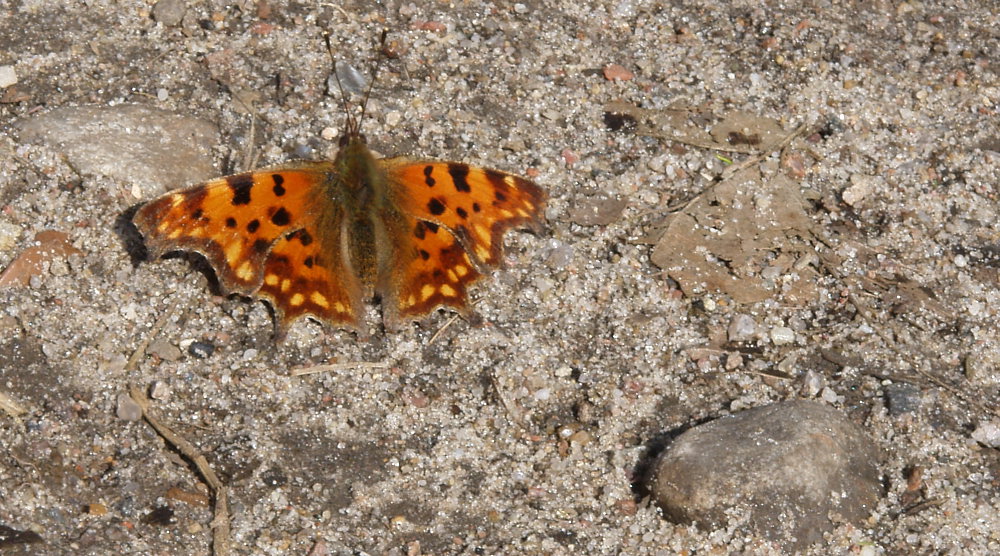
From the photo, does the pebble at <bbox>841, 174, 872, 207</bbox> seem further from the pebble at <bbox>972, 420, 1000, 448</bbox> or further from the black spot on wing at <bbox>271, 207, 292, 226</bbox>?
the black spot on wing at <bbox>271, 207, 292, 226</bbox>

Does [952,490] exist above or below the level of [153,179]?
below

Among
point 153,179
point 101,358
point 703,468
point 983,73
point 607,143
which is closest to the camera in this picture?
point 703,468

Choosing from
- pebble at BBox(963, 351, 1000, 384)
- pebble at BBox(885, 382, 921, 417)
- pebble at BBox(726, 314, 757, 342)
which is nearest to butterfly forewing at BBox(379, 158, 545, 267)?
pebble at BBox(726, 314, 757, 342)

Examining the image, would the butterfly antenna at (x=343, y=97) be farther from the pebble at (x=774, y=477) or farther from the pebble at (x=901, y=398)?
the pebble at (x=901, y=398)

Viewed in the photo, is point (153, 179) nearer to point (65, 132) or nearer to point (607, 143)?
point (65, 132)

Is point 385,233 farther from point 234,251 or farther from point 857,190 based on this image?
point 857,190

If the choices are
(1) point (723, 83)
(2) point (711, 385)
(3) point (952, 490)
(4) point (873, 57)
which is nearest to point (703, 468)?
(2) point (711, 385)

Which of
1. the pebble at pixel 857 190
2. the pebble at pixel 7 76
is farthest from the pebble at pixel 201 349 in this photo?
the pebble at pixel 857 190
